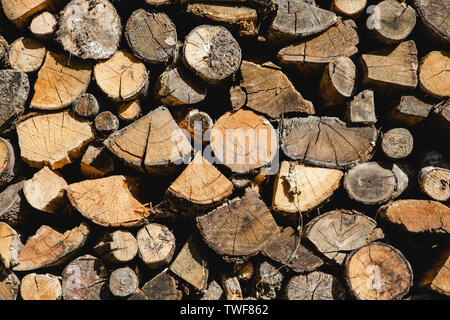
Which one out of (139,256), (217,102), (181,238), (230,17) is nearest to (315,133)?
(217,102)

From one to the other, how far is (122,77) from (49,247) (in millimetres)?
1319

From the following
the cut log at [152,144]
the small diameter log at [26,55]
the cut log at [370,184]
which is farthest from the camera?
the small diameter log at [26,55]

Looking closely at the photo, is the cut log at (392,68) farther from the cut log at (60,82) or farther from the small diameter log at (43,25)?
the small diameter log at (43,25)

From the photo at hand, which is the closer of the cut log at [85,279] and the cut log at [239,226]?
the cut log at [239,226]

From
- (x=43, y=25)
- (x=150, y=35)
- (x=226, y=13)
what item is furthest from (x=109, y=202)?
(x=226, y=13)

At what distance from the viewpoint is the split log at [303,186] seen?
2.72 metres

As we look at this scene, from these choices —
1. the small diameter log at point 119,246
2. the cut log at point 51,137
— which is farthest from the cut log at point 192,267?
the cut log at point 51,137

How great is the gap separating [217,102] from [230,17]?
0.64 m

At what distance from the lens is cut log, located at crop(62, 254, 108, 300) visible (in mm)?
2789

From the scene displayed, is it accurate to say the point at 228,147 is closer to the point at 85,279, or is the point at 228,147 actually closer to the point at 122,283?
the point at 122,283

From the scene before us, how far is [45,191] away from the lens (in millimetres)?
2777

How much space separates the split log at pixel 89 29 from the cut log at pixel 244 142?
3.18 feet

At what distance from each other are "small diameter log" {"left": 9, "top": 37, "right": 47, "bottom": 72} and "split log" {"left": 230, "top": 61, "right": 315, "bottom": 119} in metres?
1.44

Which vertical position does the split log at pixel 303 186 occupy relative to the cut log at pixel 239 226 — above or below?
above
